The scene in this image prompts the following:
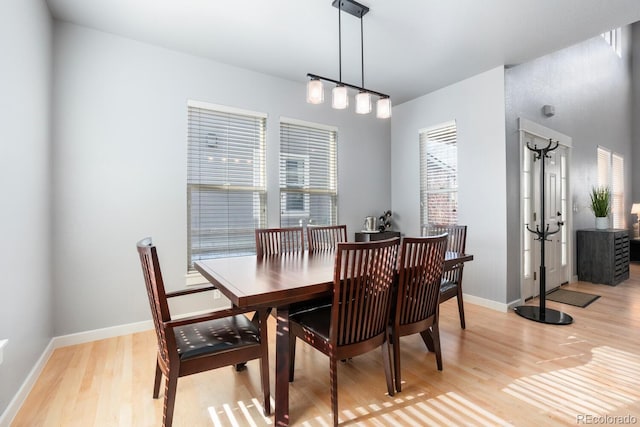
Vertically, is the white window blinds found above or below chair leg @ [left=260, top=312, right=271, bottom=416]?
above

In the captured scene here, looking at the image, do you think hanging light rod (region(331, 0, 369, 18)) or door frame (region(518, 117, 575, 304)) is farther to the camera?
door frame (region(518, 117, 575, 304))

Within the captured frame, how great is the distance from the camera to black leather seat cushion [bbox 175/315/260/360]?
1598mm

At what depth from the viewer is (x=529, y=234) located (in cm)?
385

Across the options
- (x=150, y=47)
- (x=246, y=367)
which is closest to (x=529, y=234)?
(x=246, y=367)

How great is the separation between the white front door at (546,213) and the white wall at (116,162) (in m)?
3.64

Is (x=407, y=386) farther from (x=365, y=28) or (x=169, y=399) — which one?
(x=365, y=28)

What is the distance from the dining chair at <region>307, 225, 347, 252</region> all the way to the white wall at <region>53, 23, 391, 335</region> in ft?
4.41

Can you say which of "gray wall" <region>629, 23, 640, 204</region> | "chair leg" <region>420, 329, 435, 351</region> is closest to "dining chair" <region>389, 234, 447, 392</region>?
"chair leg" <region>420, 329, 435, 351</region>

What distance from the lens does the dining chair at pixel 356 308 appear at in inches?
65.0

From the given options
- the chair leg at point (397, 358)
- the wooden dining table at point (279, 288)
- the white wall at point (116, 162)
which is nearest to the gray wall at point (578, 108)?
the chair leg at point (397, 358)

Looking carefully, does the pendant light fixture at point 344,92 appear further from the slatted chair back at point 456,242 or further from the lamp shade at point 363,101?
the slatted chair back at point 456,242

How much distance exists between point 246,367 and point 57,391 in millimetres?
1218

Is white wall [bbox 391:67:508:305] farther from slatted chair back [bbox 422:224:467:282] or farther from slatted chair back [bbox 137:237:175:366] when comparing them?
slatted chair back [bbox 137:237:175:366]

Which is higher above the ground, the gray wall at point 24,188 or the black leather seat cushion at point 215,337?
the gray wall at point 24,188
